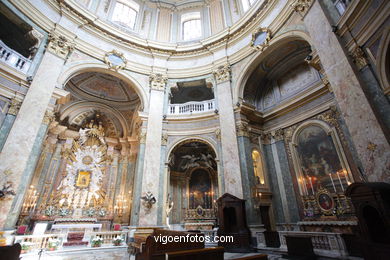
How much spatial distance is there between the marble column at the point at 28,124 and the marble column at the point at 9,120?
12cm

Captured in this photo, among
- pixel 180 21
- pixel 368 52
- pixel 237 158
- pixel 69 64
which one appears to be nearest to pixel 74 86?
pixel 69 64

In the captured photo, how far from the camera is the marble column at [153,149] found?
8.91m

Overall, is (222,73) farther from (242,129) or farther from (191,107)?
(242,129)

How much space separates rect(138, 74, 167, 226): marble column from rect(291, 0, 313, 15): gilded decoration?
720 centimetres

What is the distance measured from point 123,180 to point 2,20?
32.6ft

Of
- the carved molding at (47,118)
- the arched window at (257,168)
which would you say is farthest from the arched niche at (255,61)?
the carved molding at (47,118)

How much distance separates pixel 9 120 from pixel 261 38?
1089 cm

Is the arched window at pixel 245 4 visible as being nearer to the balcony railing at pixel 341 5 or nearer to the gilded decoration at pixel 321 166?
the balcony railing at pixel 341 5

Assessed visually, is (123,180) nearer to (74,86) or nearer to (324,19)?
(74,86)

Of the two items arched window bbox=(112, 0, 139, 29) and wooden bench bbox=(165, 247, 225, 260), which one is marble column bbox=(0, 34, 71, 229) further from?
wooden bench bbox=(165, 247, 225, 260)

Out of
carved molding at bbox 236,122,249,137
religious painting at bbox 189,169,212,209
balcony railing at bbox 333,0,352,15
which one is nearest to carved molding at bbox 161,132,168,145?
carved molding at bbox 236,122,249,137

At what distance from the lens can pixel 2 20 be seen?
862 cm

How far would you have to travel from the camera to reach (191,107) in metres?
11.7

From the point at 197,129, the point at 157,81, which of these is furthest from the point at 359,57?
the point at 157,81
